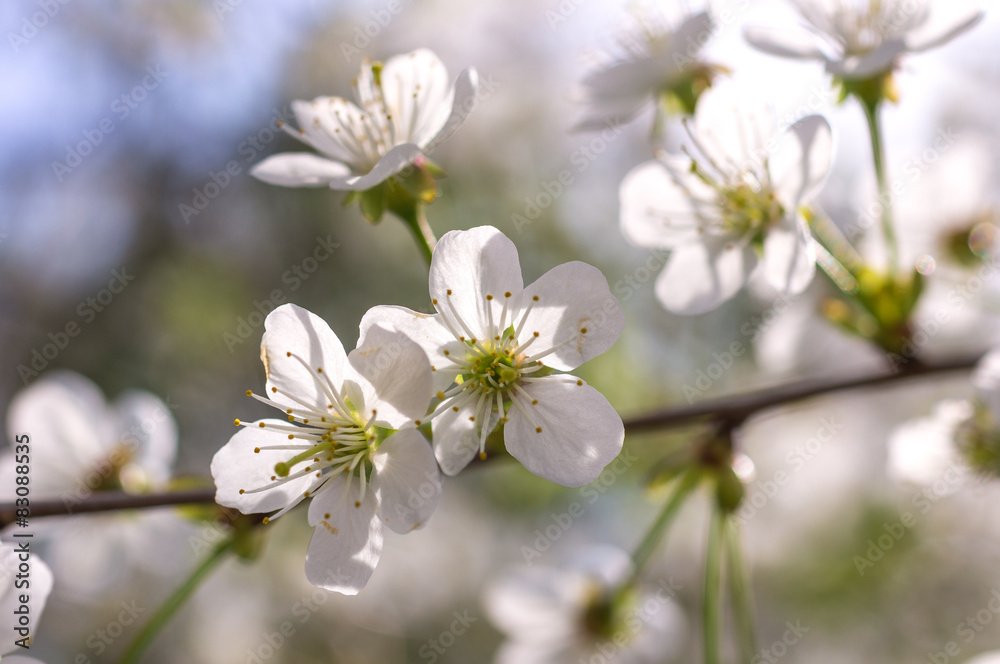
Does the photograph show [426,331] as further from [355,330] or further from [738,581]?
[355,330]

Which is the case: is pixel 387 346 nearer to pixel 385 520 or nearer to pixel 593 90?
pixel 385 520

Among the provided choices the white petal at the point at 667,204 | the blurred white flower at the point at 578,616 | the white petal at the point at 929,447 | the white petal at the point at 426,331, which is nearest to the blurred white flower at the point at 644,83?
the white petal at the point at 667,204

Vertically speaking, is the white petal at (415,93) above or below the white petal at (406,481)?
above

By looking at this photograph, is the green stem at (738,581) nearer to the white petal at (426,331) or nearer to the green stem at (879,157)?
the green stem at (879,157)

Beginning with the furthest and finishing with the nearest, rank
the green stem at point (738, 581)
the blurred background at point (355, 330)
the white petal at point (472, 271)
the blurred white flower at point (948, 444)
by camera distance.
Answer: the blurred background at point (355, 330) → the blurred white flower at point (948, 444) → the green stem at point (738, 581) → the white petal at point (472, 271)

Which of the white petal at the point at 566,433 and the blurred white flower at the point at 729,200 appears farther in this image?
the blurred white flower at the point at 729,200

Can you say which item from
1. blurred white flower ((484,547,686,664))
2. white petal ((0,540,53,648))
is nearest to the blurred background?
blurred white flower ((484,547,686,664))

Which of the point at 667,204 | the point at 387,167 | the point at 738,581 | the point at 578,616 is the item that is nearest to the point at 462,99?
the point at 387,167
